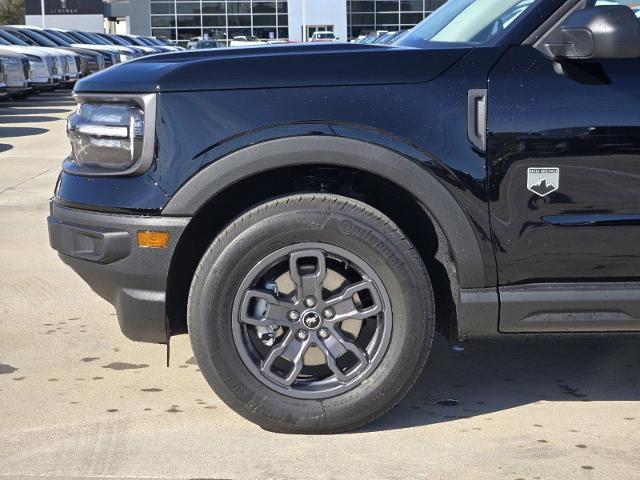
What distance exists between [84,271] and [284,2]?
6987 centimetres

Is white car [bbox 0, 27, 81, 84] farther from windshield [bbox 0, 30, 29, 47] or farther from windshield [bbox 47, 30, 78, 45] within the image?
windshield [bbox 47, 30, 78, 45]

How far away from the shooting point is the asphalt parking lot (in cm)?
359

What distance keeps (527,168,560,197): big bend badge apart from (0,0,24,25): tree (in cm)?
7807

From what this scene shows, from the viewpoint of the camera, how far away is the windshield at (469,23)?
390cm

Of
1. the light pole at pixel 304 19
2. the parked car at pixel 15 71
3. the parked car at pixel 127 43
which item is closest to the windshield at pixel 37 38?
the parked car at pixel 15 71

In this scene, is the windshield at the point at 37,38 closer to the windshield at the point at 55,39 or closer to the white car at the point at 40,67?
the windshield at the point at 55,39

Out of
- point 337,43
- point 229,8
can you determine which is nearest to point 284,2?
point 229,8

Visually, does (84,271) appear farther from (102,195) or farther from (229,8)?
(229,8)

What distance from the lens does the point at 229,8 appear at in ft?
236

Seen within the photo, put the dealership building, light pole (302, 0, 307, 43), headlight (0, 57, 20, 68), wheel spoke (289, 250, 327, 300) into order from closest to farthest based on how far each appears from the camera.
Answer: wheel spoke (289, 250, 327, 300) → headlight (0, 57, 20, 68) → light pole (302, 0, 307, 43) → the dealership building

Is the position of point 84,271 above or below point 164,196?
below

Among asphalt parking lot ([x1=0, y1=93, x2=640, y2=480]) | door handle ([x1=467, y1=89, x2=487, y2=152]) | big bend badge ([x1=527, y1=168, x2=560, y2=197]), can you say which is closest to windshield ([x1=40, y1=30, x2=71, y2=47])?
asphalt parking lot ([x1=0, y1=93, x2=640, y2=480])

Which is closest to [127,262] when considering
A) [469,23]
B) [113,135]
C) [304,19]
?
[113,135]

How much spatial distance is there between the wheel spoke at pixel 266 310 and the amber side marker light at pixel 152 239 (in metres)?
0.34
